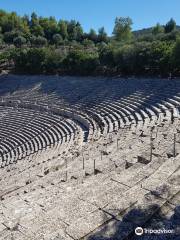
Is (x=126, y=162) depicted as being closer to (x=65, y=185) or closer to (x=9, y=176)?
(x=65, y=185)

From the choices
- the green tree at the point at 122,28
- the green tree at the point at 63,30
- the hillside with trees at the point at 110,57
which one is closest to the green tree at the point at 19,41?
the hillside with trees at the point at 110,57

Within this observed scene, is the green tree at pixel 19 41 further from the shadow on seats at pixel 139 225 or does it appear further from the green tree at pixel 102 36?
the shadow on seats at pixel 139 225

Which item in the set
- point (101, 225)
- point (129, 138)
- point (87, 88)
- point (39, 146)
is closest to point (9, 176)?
point (39, 146)

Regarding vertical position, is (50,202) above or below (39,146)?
above

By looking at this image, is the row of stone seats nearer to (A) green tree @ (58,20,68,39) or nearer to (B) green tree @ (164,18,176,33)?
(B) green tree @ (164,18,176,33)

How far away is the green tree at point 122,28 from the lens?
200ft

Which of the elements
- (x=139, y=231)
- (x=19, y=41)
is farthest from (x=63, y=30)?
(x=139, y=231)

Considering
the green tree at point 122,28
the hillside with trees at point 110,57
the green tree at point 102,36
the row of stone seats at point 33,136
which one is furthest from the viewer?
the green tree at point 102,36

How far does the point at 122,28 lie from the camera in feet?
201

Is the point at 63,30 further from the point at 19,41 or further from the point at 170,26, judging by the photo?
the point at 170,26

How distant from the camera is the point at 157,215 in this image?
6.32 meters

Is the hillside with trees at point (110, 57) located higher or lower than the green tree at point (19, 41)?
lower

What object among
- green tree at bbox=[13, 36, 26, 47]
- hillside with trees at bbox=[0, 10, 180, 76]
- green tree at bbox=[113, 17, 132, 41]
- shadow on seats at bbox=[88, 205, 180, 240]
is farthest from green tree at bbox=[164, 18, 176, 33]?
shadow on seats at bbox=[88, 205, 180, 240]

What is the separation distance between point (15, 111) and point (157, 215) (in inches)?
1013
